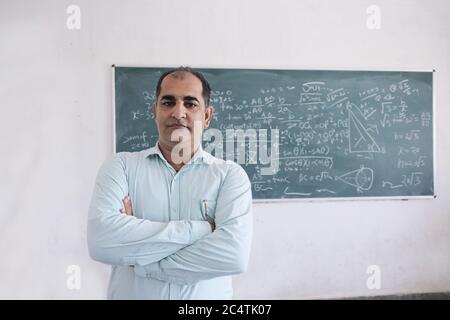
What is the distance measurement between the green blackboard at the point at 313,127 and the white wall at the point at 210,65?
9 centimetres

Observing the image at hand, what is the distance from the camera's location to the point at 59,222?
2730 mm

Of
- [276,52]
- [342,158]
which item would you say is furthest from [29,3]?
[342,158]

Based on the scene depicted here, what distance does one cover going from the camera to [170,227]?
1.43 metres

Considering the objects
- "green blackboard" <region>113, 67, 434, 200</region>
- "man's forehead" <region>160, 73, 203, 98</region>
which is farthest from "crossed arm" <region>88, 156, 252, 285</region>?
"green blackboard" <region>113, 67, 434, 200</region>

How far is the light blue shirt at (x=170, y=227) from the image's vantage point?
141cm

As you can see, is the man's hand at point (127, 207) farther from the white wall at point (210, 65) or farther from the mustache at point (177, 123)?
the white wall at point (210, 65)

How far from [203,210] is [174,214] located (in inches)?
4.3

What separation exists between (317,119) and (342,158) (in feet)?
1.13

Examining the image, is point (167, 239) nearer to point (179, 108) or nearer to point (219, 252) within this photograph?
point (219, 252)

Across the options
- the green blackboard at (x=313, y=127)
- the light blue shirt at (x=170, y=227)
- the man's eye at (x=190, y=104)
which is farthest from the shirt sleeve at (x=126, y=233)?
the green blackboard at (x=313, y=127)

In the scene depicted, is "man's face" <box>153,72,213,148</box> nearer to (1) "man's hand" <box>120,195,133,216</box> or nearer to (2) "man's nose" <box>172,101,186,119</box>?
(2) "man's nose" <box>172,101,186,119</box>

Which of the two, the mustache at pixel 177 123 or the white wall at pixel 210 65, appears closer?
the mustache at pixel 177 123

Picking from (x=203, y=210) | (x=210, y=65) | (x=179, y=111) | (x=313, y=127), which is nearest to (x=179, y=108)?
(x=179, y=111)

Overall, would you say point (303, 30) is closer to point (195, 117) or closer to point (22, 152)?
point (195, 117)
